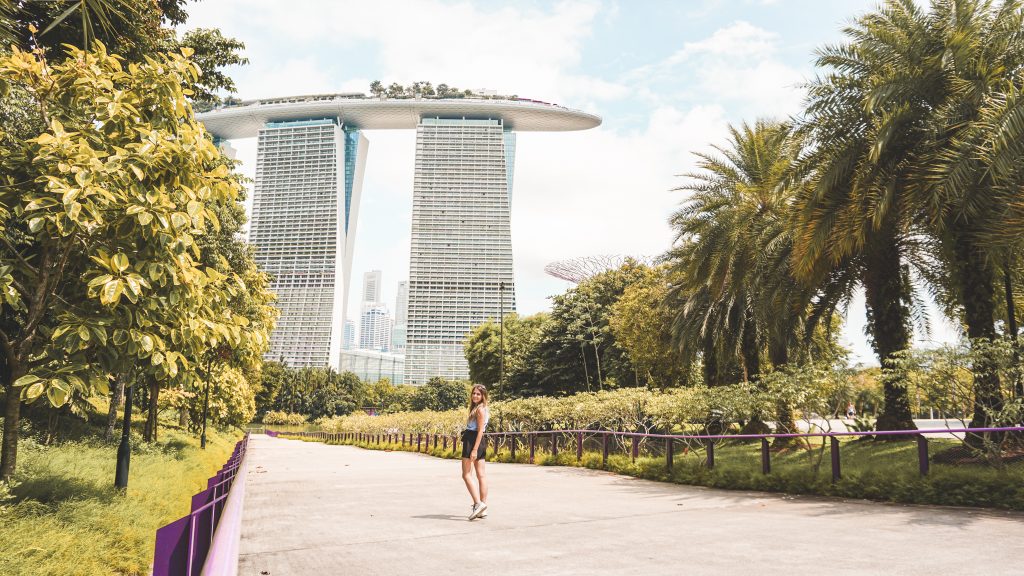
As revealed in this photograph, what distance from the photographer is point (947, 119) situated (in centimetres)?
1133

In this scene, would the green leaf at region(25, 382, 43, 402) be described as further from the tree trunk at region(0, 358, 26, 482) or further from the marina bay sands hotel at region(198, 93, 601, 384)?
the marina bay sands hotel at region(198, 93, 601, 384)

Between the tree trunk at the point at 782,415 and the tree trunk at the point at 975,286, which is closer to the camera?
the tree trunk at the point at 975,286

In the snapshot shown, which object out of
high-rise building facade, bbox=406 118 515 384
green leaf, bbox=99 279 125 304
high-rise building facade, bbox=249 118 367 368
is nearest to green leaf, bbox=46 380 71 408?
green leaf, bbox=99 279 125 304

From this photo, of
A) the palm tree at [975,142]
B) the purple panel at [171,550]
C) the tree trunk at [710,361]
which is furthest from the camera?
the tree trunk at [710,361]

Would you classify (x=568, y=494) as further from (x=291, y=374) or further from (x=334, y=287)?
A: (x=334, y=287)

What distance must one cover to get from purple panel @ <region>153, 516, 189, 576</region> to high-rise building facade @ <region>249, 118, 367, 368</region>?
601 feet

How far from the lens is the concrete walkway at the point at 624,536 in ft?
16.9

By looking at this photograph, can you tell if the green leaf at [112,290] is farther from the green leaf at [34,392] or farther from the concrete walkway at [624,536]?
the concrete walkway at [624,536]

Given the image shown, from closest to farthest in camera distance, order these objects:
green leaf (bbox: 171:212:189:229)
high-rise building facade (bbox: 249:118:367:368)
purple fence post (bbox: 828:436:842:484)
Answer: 1. green leaf (bbox: 171:212:189:229)
2. purple fence post (bbox: 828:436:842:484)
3. high-rise building facade (bbox: 249:118:367:368)

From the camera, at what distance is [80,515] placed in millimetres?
6602

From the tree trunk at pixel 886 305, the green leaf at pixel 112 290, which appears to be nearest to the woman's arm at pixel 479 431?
the green leaf at pixel 112 290

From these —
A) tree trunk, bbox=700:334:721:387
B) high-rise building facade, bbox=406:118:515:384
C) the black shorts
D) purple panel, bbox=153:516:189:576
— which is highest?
high-rise building facade, bbox=406:118:515:384

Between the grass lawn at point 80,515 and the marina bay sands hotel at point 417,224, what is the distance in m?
160

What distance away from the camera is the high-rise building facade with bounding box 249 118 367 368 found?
18175 centimetres
